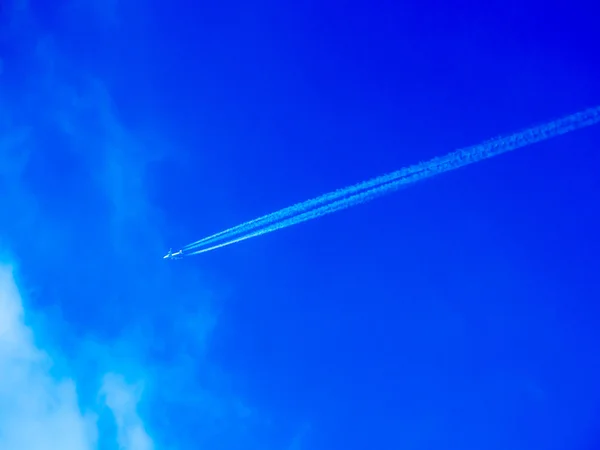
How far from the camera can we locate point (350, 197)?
2045 centimetres

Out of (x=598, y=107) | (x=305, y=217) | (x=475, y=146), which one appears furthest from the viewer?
(x=305, y=217)

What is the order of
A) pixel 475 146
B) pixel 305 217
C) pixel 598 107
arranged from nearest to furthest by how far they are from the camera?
pixel 598 107, pixel 475 146, pixel 305 217

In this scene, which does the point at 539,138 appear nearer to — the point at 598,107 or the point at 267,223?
the point at 598,107

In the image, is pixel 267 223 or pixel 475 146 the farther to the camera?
pixel 267 223

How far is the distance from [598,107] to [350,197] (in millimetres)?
9539

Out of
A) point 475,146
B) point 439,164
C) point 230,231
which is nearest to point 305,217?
point 230,231

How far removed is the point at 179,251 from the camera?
22.3m

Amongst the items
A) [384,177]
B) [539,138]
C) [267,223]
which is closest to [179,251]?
[267,223]

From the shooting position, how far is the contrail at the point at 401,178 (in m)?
18.1

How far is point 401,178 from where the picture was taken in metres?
19.7

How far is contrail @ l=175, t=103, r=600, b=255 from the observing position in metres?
18.1

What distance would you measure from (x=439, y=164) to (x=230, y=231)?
9.21 meters

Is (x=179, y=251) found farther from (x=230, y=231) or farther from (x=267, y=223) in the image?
(x=267, y=223)

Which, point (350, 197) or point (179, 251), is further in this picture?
point (179, 251)
